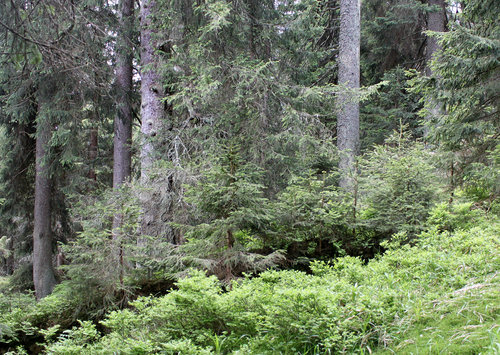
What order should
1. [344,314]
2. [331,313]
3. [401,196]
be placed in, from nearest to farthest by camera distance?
[331,313] → [344,314] → [401,196]

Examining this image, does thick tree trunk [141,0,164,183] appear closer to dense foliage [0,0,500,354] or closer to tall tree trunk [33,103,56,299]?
dense foliage [0,0,500,354]

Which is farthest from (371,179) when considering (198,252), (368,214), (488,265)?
(198,252)

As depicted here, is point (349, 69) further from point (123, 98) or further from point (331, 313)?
point (331, 313)

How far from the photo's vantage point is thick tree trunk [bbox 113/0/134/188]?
29.7 feet

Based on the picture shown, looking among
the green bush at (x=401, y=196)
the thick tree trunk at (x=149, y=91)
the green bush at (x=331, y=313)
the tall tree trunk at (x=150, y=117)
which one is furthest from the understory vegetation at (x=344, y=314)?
the thick tree trunk at (x=149, y=91)

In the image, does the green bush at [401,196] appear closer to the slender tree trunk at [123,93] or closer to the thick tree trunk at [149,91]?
the thick tree trunk at [149,91]

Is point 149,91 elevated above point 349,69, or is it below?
below

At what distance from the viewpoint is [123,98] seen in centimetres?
946

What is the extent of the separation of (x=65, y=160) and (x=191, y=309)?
23.8ft

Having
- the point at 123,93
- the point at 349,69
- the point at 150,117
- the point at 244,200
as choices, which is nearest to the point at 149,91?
the point at 150,117

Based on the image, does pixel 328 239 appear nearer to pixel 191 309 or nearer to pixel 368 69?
pixel 191 309

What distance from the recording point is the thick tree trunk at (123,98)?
9.04 metres

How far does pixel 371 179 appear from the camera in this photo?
5.62 metres

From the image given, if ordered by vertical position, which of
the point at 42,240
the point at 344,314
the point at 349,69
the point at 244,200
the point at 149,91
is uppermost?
the point at 349,69
